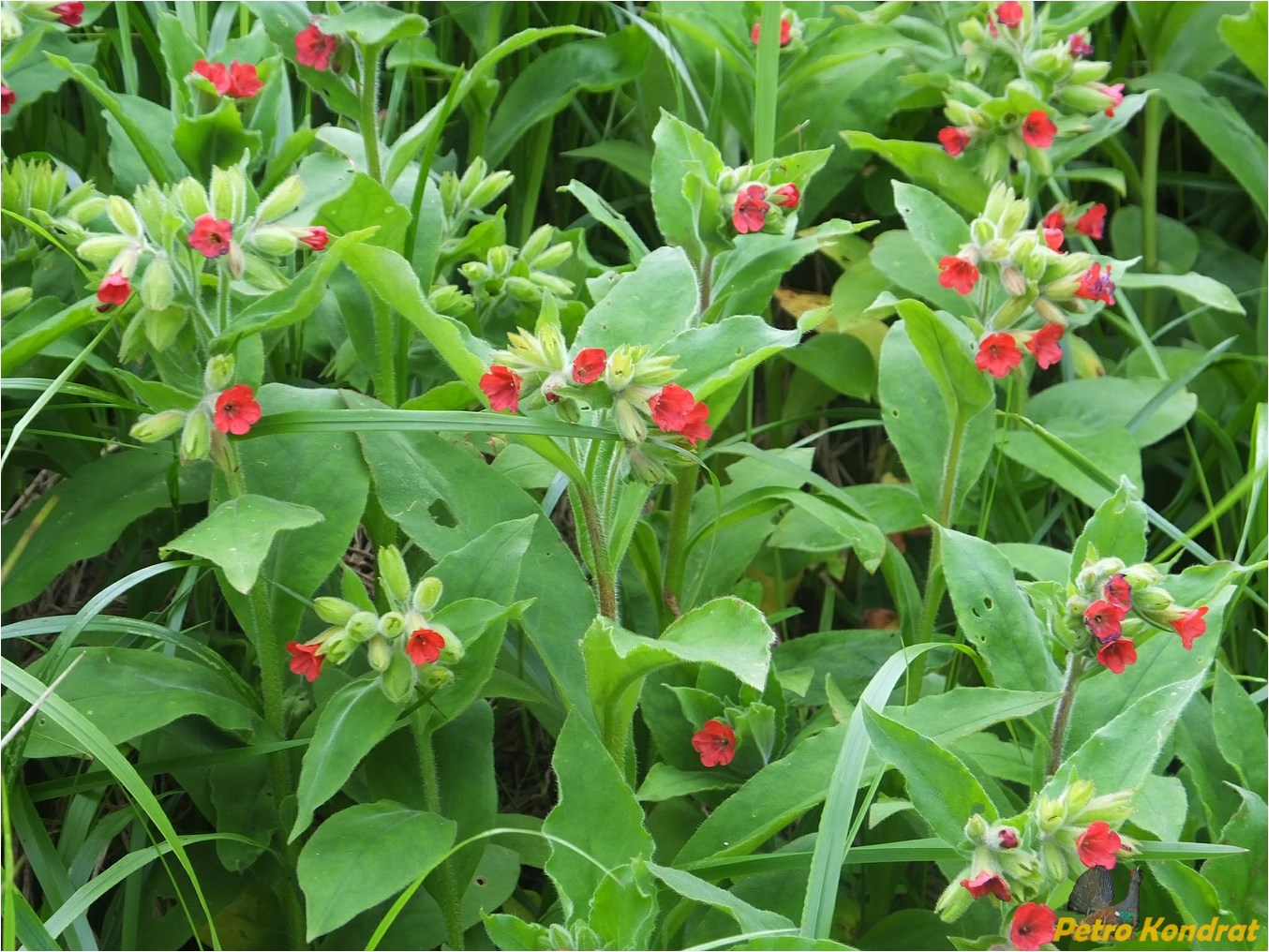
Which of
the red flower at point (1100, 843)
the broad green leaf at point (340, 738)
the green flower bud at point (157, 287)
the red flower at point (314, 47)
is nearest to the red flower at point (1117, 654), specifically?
the red flower at point (1100, 843)

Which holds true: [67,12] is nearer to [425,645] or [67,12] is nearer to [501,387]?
[501,387]

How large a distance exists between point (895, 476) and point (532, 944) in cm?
140

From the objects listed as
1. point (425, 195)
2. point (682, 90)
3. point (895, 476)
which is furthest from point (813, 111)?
point (425, 195)

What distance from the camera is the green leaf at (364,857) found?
1344 mm

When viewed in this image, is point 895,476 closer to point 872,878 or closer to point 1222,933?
point 872,878

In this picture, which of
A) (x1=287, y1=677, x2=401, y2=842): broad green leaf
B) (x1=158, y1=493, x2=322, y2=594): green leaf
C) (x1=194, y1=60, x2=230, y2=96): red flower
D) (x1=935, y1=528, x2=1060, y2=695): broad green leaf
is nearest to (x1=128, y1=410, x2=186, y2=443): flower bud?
(x1=158, y1=493, x2=322, y2=594): green leaf

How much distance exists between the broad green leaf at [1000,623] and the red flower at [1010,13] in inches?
45.0

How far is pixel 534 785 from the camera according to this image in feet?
6.75

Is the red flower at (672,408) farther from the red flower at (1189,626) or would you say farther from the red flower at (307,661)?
the red flower at (1189,626)

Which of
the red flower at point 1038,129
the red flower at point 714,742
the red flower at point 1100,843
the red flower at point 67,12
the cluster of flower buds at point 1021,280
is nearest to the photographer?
the red flower at point 1100,843

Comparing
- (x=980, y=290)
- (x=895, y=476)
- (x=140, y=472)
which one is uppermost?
(x=980, y=290)

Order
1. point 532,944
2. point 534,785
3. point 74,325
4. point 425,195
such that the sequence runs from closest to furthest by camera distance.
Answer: point 532,944 → point 74,325 → point 425,195 → point 534,785

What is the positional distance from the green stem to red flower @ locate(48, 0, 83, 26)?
161 centimetres

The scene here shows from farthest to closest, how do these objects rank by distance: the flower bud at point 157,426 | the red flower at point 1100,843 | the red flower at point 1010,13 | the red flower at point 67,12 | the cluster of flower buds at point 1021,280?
the red flower at point 1010,13 → the red flower at point 67,12 → the cluster of flower buds at point 1021,280 → the flower bud at point 157,426 → the red flower at point 1100,843
